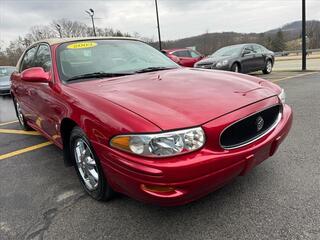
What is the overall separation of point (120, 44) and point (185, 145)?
2236mm

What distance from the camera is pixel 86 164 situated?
291 cm

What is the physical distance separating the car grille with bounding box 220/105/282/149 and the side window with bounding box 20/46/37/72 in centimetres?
337

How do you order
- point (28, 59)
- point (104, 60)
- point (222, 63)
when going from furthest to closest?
1. point (222, 63)
2. point (28, 59)
3. point (104, 60)

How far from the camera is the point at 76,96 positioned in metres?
2.78

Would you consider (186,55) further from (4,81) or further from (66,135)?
(66,135)

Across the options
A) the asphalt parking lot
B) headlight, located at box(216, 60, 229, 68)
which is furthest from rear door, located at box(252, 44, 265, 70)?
the asphalt parking lot

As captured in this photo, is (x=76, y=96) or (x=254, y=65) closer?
(x=76, y=96)

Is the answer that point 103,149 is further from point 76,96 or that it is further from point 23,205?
point 23,205

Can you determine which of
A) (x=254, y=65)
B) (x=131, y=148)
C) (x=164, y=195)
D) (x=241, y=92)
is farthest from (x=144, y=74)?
(x=254, y=65)

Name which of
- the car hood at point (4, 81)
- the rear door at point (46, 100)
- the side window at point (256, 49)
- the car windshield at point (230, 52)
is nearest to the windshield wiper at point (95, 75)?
the rear door at point (46, 100)

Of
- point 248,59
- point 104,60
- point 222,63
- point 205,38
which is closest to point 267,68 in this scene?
point 248,59

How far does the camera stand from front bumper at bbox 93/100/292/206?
2020mm

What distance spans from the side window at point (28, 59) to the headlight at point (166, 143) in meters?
3.11

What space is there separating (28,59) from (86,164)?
2.74 metres
